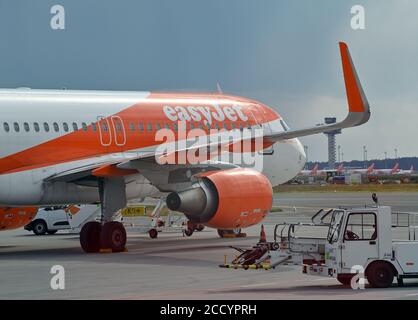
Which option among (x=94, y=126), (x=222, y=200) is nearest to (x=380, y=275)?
(x=222, y=200)

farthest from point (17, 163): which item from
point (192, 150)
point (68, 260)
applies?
point (192, 150)

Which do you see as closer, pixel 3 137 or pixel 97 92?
pixel 3 137

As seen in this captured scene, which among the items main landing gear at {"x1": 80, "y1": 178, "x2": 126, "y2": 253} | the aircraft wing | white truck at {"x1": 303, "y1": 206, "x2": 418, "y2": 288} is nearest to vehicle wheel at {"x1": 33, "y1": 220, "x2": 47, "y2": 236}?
main landing gear at {"x1": 80, "y1": 178, "x2": 126, "y2": 253}

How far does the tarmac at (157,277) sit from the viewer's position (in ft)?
60.1

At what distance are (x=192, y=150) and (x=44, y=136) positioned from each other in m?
4.26

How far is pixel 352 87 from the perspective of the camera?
2420cm

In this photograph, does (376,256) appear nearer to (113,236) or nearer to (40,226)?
(113,236)

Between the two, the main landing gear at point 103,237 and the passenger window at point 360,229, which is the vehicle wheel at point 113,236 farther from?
the passenger window at point 360,229

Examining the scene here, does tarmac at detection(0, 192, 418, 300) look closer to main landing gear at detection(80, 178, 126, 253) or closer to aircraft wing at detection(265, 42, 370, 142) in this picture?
main landing gear at detection(80, 178, 126, 253)

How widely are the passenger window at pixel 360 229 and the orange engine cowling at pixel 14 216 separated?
14.6 m

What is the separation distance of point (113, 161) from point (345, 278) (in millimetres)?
11473

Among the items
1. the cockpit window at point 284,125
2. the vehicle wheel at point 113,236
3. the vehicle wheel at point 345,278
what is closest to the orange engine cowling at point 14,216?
the vehicle wheel at point 113,236
